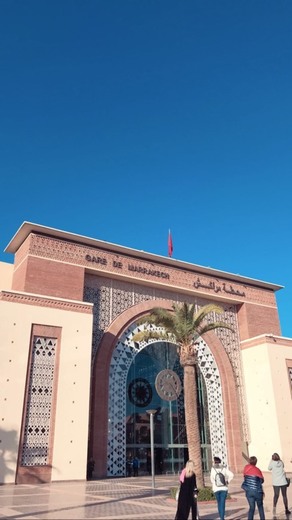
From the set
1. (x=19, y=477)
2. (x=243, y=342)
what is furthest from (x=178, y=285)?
(x=19, y=477)

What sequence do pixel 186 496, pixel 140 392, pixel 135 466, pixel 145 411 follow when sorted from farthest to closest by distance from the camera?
pixel 140 392, pixel 145 411, pixel 135 466, pixel 186 496

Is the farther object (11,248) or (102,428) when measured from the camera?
(11,248)

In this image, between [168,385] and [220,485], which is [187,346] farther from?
[168,385]

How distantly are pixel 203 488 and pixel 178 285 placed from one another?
13.6m

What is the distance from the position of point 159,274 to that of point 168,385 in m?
5.81

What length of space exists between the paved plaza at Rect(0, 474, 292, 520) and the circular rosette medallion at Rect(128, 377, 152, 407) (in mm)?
7125

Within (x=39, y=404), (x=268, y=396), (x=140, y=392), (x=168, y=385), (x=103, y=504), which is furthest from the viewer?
(x=268, y=396)

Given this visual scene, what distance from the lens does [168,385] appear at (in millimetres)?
22609

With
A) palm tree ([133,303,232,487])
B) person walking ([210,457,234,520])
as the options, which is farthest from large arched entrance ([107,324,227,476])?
person walking ([210,457,234,520])

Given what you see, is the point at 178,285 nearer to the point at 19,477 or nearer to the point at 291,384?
the point at 291,384

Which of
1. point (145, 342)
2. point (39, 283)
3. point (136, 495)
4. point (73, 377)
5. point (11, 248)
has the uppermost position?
point (11, 248)

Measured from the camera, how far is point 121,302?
22953 mm

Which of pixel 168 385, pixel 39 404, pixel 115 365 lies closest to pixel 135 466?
pixel 168 385

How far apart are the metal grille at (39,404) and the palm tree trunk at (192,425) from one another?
6.78 meters
